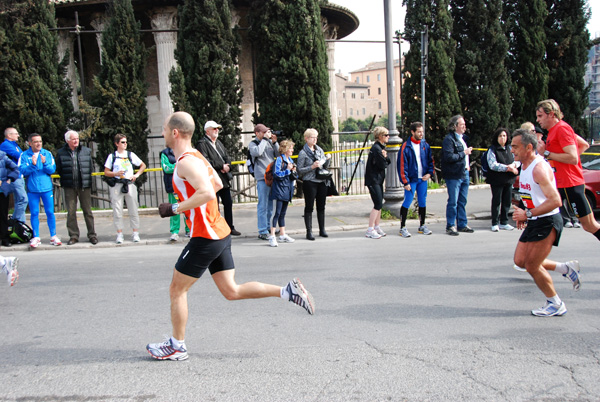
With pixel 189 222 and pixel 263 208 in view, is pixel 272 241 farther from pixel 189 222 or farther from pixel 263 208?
pixel 189 222

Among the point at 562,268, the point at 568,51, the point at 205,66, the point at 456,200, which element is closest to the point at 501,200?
the point at 456,200

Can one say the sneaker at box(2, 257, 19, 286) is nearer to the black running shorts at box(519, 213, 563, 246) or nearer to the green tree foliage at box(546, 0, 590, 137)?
the black running shorts at box(519, 213, 563, 246)

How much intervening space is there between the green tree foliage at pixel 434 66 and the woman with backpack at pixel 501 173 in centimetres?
692

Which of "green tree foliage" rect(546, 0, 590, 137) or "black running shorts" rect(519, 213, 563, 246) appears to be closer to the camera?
"black running shorts" rect(519, 213, 563, 246)

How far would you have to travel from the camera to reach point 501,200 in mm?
10109

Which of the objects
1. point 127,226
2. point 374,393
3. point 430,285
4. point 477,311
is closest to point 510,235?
point 430,285

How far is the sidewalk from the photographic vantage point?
9.97 m

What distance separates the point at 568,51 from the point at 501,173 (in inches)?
476

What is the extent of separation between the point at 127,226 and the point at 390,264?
21.4 feet

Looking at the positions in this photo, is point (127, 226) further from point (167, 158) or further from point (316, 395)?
point (316, 395)

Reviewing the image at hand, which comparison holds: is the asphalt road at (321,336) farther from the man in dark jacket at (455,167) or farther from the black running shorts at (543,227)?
the man in dark jacket at (455,167)

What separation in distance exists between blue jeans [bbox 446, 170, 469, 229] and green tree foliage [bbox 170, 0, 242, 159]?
7.06 meters

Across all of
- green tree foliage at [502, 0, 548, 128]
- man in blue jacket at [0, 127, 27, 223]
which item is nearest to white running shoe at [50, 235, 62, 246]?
man in blue jacket at [0, 127, 27, 223]

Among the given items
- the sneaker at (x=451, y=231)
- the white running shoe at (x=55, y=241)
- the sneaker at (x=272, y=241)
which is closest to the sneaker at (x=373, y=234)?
the sneaker at (x=451, y=231)
